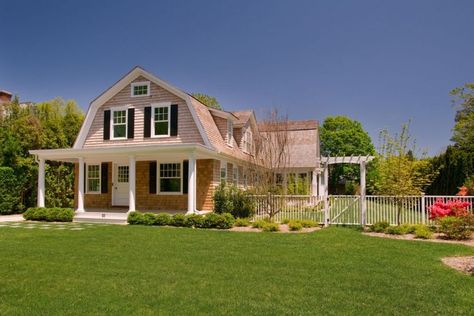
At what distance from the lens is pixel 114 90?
18.2 meters

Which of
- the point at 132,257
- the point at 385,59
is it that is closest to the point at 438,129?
the point at 385,59

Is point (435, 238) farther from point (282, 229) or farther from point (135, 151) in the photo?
point (135, 151)

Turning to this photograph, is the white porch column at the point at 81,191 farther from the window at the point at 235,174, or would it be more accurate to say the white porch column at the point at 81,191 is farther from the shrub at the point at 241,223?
the window at the point at 235,174

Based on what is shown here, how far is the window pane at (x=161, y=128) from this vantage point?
17469 mm

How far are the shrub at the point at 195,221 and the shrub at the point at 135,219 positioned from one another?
1832 mm

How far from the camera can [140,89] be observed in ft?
59.3

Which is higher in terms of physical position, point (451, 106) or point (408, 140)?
point (451, 106)

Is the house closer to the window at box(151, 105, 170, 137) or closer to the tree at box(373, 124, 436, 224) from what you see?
the window at box(151, 105, 170, 137)

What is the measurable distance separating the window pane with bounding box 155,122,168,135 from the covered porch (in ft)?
4.19

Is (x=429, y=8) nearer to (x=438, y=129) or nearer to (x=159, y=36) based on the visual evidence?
(x=159, y=36)

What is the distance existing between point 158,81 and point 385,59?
10.4 metres

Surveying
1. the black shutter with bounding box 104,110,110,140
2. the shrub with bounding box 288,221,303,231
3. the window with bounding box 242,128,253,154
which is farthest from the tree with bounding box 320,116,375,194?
the shrub with bounding box 288,221,303,231

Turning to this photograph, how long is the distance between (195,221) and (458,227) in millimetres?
8276

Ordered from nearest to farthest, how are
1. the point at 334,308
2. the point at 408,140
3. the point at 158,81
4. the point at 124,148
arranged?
the point at 334,308
the point at 408,140
the point at 124,148
the point at 158,81
